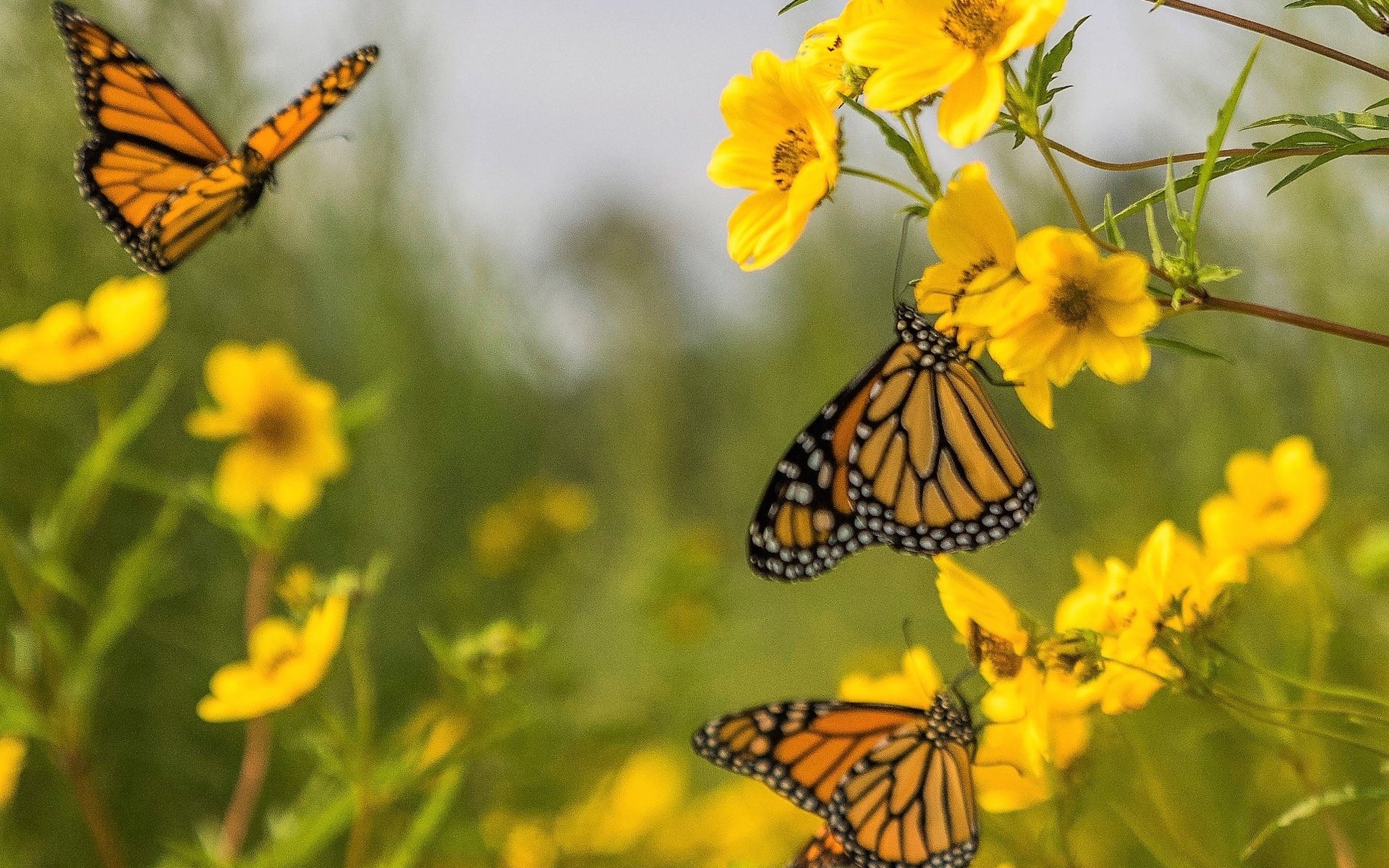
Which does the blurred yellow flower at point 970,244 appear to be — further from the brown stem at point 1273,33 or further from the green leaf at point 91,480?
the green leaf at point 91,480

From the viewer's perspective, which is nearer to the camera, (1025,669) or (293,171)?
(1025,669)

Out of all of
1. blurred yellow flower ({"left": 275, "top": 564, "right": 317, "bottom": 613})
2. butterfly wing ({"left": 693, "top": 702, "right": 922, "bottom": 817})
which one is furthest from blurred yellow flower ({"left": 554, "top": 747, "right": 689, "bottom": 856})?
butterfly wing ({"left": 693, "top": 702, "right": 922, "bottom": 817})

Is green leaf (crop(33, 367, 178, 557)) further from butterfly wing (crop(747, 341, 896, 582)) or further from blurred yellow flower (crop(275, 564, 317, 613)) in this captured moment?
butterfly wing (crop(747, 341, 896, 582))

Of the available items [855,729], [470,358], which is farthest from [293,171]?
[855,729]

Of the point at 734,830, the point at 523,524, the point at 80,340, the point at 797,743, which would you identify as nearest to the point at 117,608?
the point at 80,340

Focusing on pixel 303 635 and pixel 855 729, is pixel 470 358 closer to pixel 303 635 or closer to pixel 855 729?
pixel 303 635

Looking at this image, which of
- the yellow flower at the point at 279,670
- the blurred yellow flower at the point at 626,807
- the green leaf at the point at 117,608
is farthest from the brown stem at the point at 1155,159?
the blurred yellow flower at the point at 626,807
